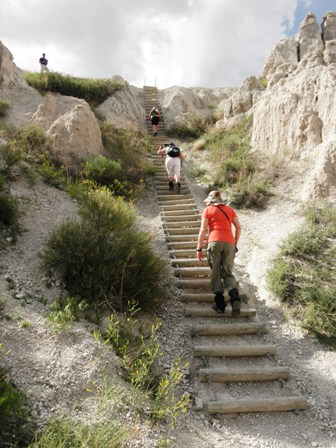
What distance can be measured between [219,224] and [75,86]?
14519 millimetres

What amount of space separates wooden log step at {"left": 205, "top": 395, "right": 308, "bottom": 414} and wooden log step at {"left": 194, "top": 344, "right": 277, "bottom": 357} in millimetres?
908

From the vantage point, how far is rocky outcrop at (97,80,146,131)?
53.2 ft

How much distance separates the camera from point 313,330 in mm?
5883

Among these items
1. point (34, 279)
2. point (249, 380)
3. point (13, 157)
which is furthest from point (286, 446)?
point (13, 157)

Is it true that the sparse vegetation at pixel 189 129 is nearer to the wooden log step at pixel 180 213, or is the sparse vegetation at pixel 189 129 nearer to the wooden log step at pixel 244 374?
the wooden log step at pixel 180 213

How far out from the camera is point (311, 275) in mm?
6520

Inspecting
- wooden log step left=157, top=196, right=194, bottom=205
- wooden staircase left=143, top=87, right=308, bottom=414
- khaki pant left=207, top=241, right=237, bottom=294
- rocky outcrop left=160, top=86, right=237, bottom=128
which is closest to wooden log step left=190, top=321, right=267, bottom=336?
wooden staircase left=143, top=87, right=308, bottom=414

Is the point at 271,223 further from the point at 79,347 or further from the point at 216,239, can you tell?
the point at 79,347

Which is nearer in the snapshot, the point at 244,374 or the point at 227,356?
the point at 244,374

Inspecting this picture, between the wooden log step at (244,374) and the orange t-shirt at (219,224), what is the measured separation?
2.09 metres

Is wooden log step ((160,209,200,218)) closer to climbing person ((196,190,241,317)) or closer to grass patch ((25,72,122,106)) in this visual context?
climbing person ((196,190,241,317))

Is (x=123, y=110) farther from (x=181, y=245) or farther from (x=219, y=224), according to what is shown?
(x=219, y=224)

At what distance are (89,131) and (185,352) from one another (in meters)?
8.84

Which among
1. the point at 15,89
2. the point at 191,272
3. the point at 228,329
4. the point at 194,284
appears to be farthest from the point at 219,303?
the point at 15,89
